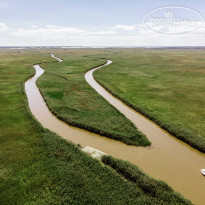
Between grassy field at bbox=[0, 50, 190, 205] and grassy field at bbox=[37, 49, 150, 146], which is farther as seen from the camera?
grassy field at bbox=[37, 49, 150, 146]

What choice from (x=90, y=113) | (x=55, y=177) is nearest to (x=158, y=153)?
(x=55, y=177)

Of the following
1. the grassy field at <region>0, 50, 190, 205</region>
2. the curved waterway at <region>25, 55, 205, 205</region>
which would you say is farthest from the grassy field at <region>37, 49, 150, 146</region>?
the grassy field at <region>0, 50, 190, 205</region>

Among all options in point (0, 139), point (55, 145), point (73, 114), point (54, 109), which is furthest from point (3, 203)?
point (54, 109)

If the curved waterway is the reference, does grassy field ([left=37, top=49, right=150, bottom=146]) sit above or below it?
above

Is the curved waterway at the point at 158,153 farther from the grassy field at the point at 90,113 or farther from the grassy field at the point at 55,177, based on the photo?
the grassy field at the point at 55,177

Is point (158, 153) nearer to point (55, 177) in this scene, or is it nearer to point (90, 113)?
point (55, 177)

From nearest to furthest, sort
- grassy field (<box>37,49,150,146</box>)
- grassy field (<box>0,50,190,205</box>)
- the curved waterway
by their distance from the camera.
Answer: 1. grassy field (<box>0,50,190,205</box>)
2. the curved waterway
3. grassy field (<box>37,49,150,146</box>)

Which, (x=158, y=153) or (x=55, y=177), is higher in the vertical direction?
(x=55, y=177)

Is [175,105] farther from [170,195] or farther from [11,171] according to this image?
[11,171]

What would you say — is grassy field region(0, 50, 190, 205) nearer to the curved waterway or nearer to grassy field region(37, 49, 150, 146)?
the curved waterway
